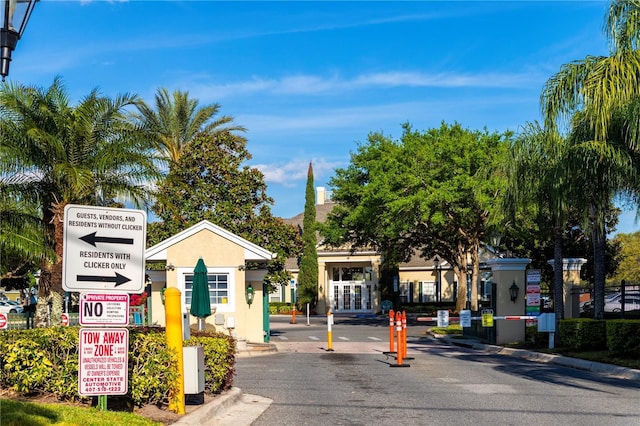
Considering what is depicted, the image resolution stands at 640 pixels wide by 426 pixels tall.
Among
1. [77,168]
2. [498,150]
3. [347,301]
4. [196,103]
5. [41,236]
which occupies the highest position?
[196,103]

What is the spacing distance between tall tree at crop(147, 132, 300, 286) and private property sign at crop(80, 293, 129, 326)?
95.8 ft

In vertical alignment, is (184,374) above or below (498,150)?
below

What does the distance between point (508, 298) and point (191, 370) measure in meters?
17.1

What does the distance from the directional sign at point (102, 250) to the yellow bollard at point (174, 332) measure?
1.67m

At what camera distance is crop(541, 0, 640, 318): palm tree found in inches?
641

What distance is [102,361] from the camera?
9.17 meters

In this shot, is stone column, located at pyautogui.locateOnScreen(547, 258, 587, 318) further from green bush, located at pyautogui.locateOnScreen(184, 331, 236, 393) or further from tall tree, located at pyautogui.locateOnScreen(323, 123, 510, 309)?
green bush, located at pyautogui.locateOnScreen(184, 331, 236, 393)

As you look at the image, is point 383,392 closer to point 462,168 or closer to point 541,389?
point 541,389

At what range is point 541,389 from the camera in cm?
1473

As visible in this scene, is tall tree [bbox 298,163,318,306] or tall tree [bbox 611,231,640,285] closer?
tall tree [bbox 298,163,318,306]

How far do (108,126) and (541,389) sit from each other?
48.0 ft

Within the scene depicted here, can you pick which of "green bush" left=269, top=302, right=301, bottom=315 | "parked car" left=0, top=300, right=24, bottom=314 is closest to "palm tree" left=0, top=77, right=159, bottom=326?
"parked car" left=0, top=300, right=24, bottom=314

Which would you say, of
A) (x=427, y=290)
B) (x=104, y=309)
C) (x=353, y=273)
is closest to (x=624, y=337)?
(x=104, y=309)

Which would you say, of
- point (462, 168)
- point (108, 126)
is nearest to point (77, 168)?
point (108, 126)
